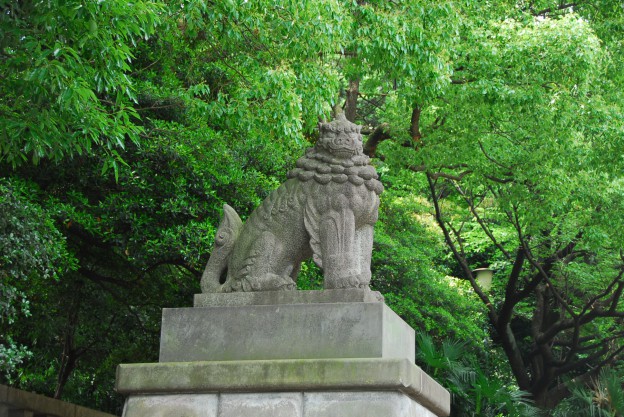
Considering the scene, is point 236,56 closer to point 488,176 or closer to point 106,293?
point 106,293

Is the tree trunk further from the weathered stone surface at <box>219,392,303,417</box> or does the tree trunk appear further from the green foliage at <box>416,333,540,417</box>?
the weathered stone surface at <box>219,392,303,417</box>

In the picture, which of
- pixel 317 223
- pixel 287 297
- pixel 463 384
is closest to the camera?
pixel 287 297

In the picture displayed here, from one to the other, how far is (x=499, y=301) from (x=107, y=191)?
14.4 m

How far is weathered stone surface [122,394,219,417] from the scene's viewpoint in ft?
21.7

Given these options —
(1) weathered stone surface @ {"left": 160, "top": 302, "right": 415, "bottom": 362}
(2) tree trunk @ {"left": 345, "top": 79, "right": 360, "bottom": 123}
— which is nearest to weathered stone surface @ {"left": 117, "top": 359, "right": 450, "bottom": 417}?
(1) weathered stone surface @ {"left": 160, "top": 302, "right": 415, "bottom": 362}

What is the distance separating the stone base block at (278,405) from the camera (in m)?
6.32

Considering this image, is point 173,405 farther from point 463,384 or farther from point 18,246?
point 463,384

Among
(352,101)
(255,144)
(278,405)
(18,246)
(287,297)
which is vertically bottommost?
(278,405)

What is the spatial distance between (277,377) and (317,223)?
1.24m

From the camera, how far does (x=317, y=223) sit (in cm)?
710

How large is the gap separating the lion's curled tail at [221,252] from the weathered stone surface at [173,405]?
917mm

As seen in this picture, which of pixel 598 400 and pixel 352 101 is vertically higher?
pixel 352 101

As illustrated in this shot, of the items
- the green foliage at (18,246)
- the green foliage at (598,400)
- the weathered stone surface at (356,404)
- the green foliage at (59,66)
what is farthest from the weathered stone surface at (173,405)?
the green foliage at (598,400)

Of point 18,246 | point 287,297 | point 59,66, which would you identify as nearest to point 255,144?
point 18,246
